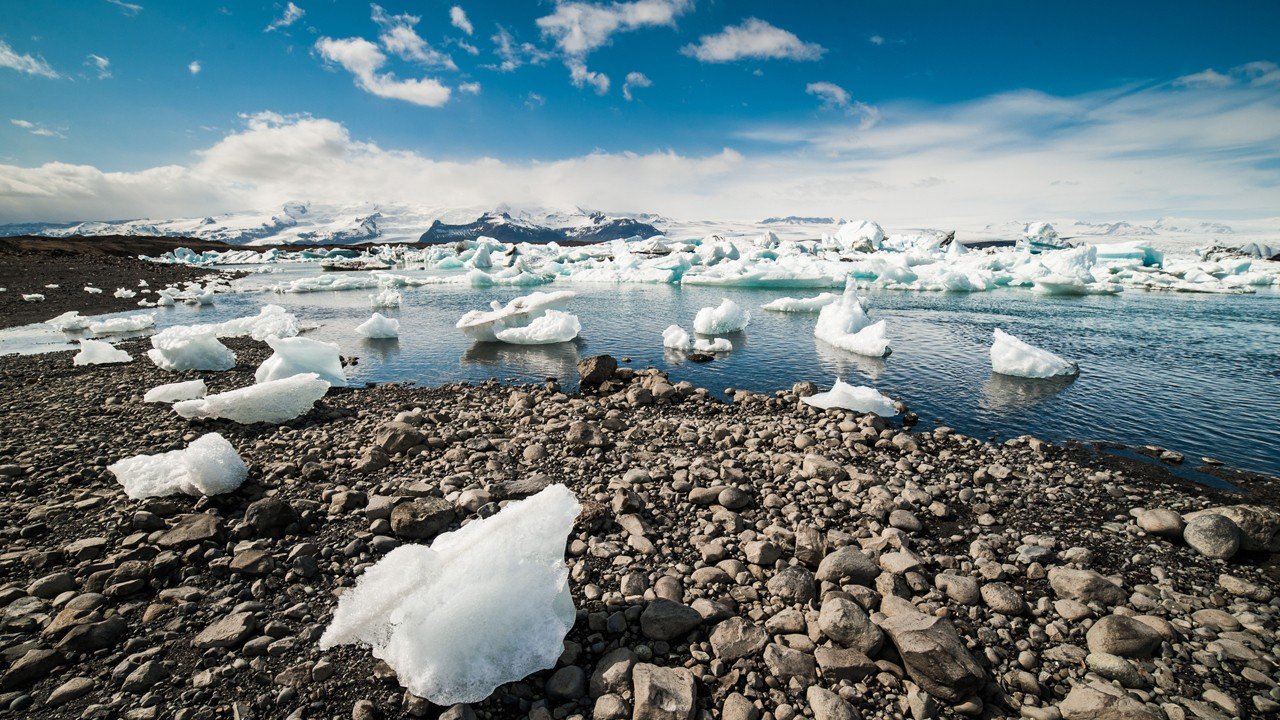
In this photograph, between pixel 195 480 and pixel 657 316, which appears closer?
pixel 195 480

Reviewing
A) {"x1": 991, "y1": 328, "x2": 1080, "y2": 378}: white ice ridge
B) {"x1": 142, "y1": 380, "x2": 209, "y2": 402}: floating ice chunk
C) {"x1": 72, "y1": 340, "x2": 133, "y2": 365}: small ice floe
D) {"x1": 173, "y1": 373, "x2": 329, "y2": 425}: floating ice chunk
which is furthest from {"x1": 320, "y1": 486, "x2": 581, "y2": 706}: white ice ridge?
{"x1": 72, "y1": 340, "x2": 133, "y2": 365}: small ice floe

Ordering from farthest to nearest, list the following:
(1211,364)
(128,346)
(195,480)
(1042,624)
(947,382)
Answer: (128,346), (1211,364), (947,382), (195,480), (1042,624)

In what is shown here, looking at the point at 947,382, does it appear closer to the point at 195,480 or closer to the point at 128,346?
the point at 195,480

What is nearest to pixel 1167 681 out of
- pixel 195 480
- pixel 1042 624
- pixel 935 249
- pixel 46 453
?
pixel 1042 624

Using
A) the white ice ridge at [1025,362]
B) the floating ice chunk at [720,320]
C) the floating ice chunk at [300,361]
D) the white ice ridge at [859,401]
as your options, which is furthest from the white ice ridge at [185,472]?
the white ice ridge at [1025,362]

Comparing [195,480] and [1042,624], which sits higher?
[195,480]

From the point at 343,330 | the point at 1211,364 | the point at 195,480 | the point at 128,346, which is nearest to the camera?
the point at 195,480

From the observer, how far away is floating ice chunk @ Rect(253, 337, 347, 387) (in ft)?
26.7

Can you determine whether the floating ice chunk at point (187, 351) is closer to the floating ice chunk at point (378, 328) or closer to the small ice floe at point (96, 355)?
the small ice floe at point (96, 355)

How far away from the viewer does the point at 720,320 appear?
1366cm

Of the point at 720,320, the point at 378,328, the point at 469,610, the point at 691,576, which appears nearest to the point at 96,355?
the point at 378,328

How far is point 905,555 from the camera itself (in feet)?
12.0

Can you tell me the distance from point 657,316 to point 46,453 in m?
14.9

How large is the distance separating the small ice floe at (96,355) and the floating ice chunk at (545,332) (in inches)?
295
